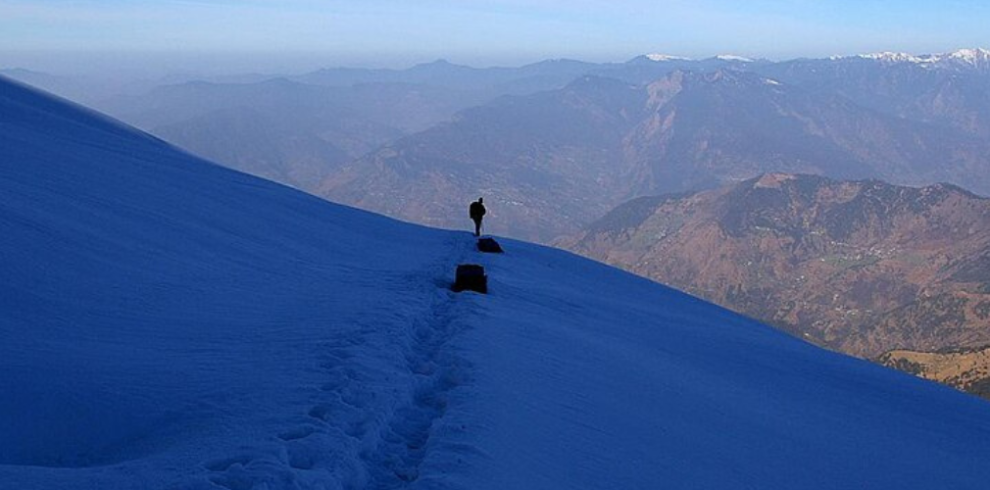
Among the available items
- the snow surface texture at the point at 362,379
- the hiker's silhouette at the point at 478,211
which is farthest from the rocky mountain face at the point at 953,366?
the snow surface texture at the point at 362,379

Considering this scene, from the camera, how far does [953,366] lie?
406 ft

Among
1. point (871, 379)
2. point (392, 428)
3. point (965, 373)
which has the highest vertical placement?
point (392, 428)

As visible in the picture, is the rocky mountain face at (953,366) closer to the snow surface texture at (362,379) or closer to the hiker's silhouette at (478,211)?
the hiker's silhouette at (478,211)

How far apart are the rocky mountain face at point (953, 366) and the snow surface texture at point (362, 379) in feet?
321

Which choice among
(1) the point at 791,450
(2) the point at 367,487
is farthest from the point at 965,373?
(2) the point at 367,487

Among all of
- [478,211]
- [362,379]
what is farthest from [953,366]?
[362,379]

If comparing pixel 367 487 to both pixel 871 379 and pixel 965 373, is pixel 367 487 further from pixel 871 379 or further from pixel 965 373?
pixel 965 373

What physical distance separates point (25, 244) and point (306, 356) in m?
6.96

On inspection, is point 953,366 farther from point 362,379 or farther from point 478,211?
point 362,379

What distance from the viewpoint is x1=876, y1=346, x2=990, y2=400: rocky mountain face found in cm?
10862

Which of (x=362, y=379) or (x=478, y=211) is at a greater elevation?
(x=478, y=211)

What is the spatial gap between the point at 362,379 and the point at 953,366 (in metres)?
142

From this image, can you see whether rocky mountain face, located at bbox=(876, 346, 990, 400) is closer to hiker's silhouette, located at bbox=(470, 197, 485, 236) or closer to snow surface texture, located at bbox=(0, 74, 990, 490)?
hiker's silhouette, located at bbox=(470, 197, 485, 236)

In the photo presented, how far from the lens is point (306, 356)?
11.9 m
